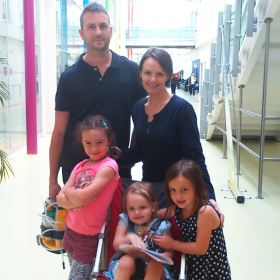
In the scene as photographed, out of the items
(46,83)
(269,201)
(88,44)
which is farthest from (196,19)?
(88,44)

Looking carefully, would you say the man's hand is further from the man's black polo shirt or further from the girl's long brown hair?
the girl's long brown hair

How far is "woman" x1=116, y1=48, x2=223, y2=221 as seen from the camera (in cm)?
187

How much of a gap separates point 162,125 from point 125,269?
73 centimetres

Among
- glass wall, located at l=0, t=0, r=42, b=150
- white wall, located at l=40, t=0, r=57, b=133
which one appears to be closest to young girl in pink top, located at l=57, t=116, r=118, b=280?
glass wall, located at l=0, t=0, r=42, b=150

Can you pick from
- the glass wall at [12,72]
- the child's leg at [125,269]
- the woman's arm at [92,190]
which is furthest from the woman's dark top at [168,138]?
the glass wall at [12,72]

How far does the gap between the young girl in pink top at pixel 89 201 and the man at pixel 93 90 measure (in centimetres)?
31

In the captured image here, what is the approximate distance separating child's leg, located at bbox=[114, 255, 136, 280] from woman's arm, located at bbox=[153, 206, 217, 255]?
0.15 meters

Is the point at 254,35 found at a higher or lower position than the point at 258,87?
higher

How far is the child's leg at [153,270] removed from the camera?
160 centimetres

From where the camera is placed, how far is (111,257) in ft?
6.23

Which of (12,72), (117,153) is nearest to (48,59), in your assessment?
(12,72)

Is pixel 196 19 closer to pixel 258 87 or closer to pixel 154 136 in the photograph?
pixel 258 87

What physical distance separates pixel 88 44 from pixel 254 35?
319cm

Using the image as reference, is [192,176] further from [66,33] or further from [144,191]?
[66,33]
